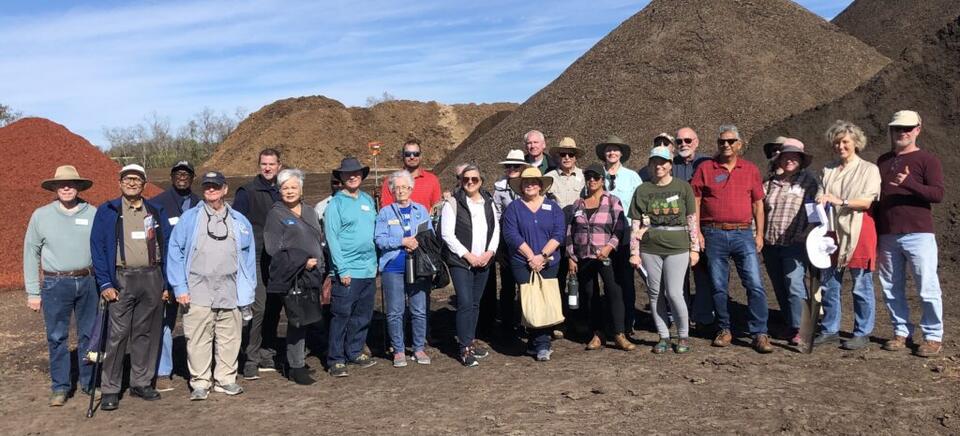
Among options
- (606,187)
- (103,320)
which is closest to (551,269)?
(606,187)

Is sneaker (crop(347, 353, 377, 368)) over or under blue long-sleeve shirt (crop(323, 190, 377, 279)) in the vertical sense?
under

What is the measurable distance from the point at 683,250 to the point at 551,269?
121 centimetres

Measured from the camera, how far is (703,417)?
17.9 ft

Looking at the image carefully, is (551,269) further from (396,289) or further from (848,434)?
(848,434)

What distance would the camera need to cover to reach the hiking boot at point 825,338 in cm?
720

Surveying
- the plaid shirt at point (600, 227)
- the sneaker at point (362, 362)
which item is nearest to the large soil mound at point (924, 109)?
the plaid shirt at point (600, 227)

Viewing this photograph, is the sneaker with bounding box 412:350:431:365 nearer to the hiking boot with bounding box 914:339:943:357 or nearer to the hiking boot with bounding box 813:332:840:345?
the hiking boot with bounding box 813:332:840:345

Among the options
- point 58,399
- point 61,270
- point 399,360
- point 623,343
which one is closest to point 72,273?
point 61,270

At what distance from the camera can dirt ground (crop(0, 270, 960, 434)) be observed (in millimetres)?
5398

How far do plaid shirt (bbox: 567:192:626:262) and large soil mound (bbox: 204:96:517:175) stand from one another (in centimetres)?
5145

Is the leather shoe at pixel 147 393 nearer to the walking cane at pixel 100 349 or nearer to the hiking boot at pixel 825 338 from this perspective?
Answer: the walking cane at pixel 100 349

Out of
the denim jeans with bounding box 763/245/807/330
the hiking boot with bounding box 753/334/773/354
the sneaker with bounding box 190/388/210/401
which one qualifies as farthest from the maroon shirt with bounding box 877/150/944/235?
the sneaker with bounding box 190/388/210/401

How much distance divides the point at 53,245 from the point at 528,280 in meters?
4.05

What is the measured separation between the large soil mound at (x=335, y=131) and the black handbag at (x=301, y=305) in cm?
5138
